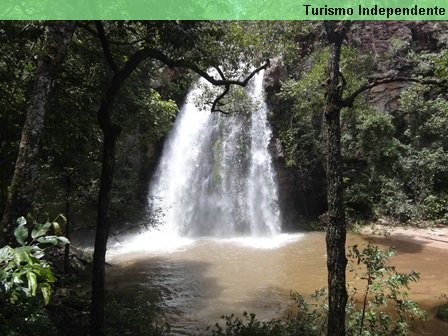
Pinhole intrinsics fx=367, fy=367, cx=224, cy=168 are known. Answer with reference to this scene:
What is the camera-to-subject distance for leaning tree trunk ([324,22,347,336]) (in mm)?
4230

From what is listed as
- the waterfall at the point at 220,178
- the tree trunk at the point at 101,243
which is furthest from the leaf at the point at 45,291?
the waterfall at the point at 220,178

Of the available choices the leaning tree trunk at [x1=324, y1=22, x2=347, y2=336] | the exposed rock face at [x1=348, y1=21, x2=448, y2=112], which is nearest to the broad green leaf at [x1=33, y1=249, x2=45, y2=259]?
the leaning tree trunk at [x1=324, y1=22, x2=347, y2=336]

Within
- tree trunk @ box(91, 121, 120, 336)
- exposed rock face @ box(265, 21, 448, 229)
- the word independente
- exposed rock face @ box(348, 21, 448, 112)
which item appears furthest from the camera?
exposed rock face @ box(348, 21, 448, 112)

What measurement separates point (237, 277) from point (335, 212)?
633cm

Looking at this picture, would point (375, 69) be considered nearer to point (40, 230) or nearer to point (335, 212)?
point (335, 212)

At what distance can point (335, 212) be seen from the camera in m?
4.33

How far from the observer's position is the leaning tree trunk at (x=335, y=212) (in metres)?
4.23

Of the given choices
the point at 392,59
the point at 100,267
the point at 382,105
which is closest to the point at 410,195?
the point at 382,105

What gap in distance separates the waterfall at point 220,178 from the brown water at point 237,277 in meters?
2.85

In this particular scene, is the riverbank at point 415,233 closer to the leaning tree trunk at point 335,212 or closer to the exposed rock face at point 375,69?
the exposed rock face at point 375,69

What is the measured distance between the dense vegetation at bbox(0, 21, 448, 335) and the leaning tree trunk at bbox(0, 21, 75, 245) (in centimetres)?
1

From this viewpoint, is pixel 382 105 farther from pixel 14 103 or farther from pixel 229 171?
pixel 14 103

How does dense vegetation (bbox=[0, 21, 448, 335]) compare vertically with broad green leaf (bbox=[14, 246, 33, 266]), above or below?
above

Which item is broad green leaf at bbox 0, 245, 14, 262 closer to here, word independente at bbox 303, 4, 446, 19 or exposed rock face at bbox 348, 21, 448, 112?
word independente at bbox 303, 4, 446, 19
